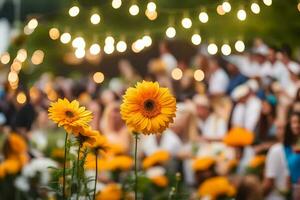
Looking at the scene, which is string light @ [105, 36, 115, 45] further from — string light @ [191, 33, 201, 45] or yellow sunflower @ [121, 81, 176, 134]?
yellow sunflower @ [121, 81, 176, 134]

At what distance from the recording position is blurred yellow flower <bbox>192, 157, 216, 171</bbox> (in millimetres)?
4371

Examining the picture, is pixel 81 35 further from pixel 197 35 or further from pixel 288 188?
pixel 288 188

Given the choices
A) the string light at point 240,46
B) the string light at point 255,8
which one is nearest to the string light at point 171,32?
the string light at point 240,46

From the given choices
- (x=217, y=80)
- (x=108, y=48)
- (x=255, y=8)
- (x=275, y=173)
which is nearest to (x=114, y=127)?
(x=108, y=48)

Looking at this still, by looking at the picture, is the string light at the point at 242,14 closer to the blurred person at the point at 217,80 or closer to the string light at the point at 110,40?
the blurred person at the point at 217,80

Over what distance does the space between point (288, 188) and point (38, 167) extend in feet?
6.41

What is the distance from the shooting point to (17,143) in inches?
191

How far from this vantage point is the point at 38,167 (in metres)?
4.76

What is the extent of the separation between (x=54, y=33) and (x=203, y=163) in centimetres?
161

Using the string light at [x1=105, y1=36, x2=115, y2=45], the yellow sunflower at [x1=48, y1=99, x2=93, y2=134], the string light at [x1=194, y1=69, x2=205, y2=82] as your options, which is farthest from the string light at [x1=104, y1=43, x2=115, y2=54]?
the yellow sunflower at [x1=48, y1=99, x2=93, y2=134]

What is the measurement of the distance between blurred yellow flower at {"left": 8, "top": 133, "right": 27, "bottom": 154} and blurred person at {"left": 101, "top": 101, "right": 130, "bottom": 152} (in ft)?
2.32

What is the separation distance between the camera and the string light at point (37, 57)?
16.0 ft

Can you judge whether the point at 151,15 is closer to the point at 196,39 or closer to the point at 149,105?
the point at 196,39

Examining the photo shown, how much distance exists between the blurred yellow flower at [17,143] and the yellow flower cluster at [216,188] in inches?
59.0
